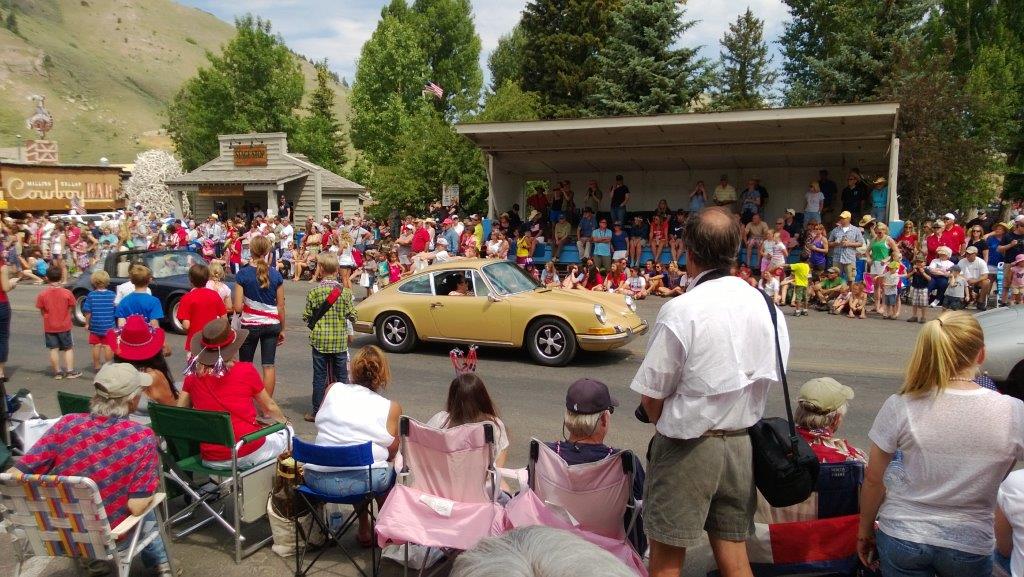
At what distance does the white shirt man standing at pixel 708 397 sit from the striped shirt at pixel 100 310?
8649 mm

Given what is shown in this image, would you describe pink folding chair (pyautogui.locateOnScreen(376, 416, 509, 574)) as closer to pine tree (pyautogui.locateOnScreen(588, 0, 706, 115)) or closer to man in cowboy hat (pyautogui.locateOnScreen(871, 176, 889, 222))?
man in cowboy hat (pyautogui.locateOnScreen(871, 176, 889, 222))

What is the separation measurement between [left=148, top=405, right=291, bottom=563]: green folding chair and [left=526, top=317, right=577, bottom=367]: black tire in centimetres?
573

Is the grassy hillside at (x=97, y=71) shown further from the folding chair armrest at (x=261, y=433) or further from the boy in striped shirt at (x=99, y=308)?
the folding chair armrest at (x=261, y=433)

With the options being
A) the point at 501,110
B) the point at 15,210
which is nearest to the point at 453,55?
the point at 501,110

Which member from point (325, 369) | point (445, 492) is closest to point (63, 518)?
A: point (445, 492)

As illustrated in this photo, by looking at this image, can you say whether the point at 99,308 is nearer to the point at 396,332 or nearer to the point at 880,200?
the point at 396,332

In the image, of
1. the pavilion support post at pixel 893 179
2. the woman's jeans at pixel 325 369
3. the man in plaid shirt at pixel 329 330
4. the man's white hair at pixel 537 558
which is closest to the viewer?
the man's white hair at pixel 537 558

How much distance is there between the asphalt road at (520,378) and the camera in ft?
16.4

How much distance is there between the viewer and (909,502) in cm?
284

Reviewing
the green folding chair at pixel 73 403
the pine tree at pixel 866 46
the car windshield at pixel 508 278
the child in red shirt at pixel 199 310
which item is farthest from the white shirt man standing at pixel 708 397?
the pine tree at pixel 866 46

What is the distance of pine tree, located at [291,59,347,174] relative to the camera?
5066 cm

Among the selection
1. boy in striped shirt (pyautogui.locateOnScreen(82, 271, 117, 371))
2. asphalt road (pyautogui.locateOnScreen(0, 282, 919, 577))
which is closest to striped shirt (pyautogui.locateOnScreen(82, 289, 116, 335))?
boy in striped shirt (pyautogui.locateOnScreen(82, 271, 117, 371))

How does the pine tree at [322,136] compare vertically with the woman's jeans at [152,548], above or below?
above

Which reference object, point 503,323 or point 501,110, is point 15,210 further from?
point 503,323
